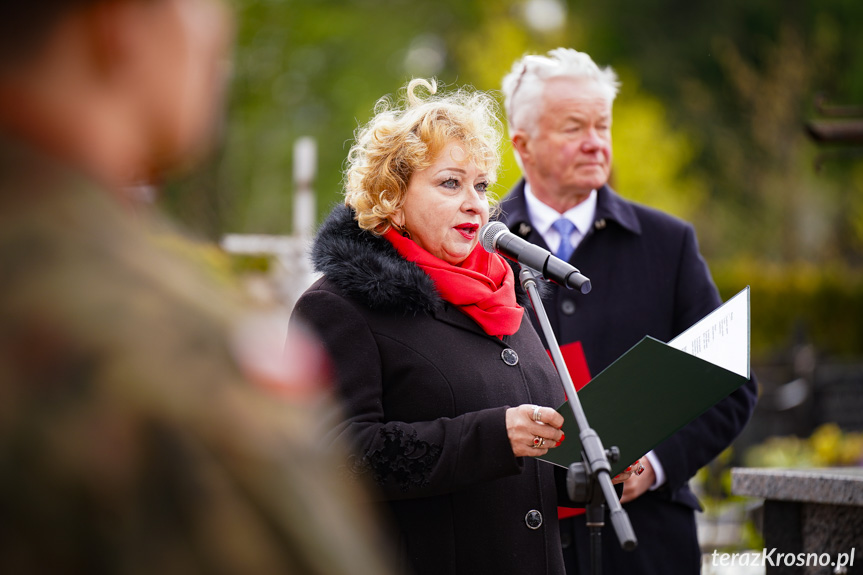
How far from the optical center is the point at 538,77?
4.01 metres

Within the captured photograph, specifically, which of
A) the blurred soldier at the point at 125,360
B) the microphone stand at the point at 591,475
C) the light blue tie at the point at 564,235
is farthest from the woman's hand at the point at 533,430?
the blurred soldier at the point at 125,360

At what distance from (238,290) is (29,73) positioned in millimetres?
251

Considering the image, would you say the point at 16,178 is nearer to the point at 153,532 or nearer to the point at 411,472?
the point at 153,532

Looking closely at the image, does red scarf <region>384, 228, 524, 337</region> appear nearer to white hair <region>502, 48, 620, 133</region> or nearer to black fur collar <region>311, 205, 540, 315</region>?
black fur collar <region>311, 205, 540, 315</region>

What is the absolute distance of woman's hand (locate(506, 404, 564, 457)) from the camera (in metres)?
2.46

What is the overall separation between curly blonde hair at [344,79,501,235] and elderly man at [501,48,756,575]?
812mm

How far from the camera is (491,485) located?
9.00ft

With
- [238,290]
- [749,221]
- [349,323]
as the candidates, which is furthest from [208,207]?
[238,290]

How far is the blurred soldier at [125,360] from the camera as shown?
0.75 meters

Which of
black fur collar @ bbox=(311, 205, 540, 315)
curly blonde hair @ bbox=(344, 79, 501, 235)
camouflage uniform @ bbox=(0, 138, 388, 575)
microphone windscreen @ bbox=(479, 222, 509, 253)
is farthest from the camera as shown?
curly blonde hair @ bbox=(344, 79, 501, 235)

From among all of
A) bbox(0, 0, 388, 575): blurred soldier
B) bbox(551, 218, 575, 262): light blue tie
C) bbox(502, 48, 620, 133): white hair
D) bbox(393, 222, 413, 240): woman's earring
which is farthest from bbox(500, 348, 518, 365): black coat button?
bbox(0, 0, 388, 575): blurred soldier

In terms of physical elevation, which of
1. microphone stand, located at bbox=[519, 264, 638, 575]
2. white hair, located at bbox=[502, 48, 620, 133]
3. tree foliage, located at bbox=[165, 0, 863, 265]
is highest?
tree foliage, located at bbox=[165, 0, 863, 265]

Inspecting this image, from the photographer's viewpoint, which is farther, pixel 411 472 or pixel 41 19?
pixel 411 472

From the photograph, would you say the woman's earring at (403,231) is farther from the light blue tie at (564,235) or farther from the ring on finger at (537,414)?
the light blue tie at (564,235)
